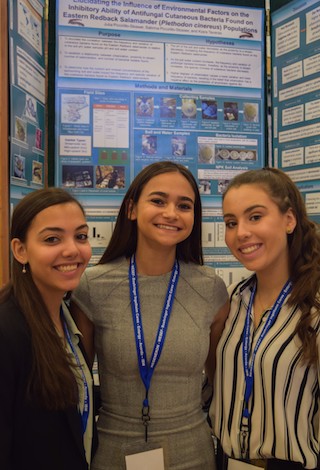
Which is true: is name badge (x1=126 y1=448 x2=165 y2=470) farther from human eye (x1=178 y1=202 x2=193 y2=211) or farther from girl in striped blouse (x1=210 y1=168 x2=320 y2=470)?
human eye (x1=178 y1=202 x2=193 y2=211)

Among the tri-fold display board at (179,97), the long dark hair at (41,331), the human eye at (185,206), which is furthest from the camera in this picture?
the tri-fold display board at (179,97)

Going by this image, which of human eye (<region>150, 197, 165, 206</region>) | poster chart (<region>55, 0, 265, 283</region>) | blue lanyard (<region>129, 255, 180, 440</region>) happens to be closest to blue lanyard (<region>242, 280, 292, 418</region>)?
blue lanyard (<region>129, 255, 180, 440</region>)

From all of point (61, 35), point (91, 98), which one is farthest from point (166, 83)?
point (61, 35)

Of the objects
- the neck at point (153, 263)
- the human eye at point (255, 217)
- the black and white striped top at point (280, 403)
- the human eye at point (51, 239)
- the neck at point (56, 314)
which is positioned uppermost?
the human eye at point (255, 217)

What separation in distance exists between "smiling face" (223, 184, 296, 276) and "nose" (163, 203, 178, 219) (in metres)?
0.24

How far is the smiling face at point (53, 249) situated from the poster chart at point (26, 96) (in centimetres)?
98

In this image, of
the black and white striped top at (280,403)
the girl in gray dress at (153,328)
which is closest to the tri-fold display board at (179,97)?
the girl in gray dress at (153,328)

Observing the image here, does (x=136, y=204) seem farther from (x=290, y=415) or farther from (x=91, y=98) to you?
(x=91, y=98)

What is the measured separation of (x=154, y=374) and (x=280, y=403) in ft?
1.63

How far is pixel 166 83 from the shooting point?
10.7 ft

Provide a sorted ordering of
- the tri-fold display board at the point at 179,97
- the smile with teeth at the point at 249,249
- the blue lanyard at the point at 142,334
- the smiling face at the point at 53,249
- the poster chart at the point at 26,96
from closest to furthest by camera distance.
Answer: the smiling face at the point at 53,249, the blue lanyard at the point at 142,334, the smile with teeth at the point at 249,249, the poster chart at the point at 26,96, the tri-fold display board at the point at 179,97

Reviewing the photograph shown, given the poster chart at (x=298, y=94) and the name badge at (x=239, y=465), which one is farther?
the poster chart at (x=298, y=94)

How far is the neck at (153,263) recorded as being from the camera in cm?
198

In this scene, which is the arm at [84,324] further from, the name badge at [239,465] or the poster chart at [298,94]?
the poster chart at [298,94]
